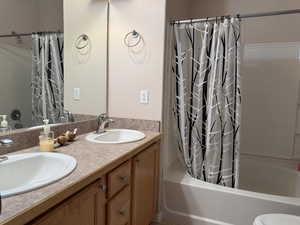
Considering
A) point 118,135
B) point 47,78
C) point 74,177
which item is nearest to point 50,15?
point 47,78

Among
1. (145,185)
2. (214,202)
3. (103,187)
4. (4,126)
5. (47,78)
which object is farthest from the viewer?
(214,202)

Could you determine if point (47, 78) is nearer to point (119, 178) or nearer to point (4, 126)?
point (4, 126)

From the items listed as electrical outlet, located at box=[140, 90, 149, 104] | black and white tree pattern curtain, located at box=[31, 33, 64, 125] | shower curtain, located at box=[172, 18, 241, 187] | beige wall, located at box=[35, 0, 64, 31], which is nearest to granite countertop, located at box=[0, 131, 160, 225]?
black and white tree pattern curtain, located at box=[31, 33, 64, 125]

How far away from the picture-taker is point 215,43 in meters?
1.87

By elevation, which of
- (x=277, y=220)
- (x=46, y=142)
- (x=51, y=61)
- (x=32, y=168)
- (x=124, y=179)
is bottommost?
(x=277, y=220)

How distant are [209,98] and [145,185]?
923mm

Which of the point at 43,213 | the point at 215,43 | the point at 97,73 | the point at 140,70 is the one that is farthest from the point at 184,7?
the point at 43,213

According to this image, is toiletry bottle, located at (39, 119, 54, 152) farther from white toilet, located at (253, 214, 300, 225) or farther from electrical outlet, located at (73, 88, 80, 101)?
white toilet, located at (253, 214, 300, 225)

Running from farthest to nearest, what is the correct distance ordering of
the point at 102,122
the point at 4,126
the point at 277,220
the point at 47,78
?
1. the point at 102,122
2. the point at 47,78
3. the point at 277,220
4. the point at 4,126

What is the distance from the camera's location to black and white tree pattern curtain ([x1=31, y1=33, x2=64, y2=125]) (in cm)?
148

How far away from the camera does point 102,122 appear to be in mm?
1987

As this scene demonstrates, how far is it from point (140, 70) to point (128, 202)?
1128 millimetres

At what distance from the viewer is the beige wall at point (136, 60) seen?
75.6 inches

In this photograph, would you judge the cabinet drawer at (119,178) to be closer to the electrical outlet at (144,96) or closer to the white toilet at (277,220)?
the electrical outlet at (144,96)
